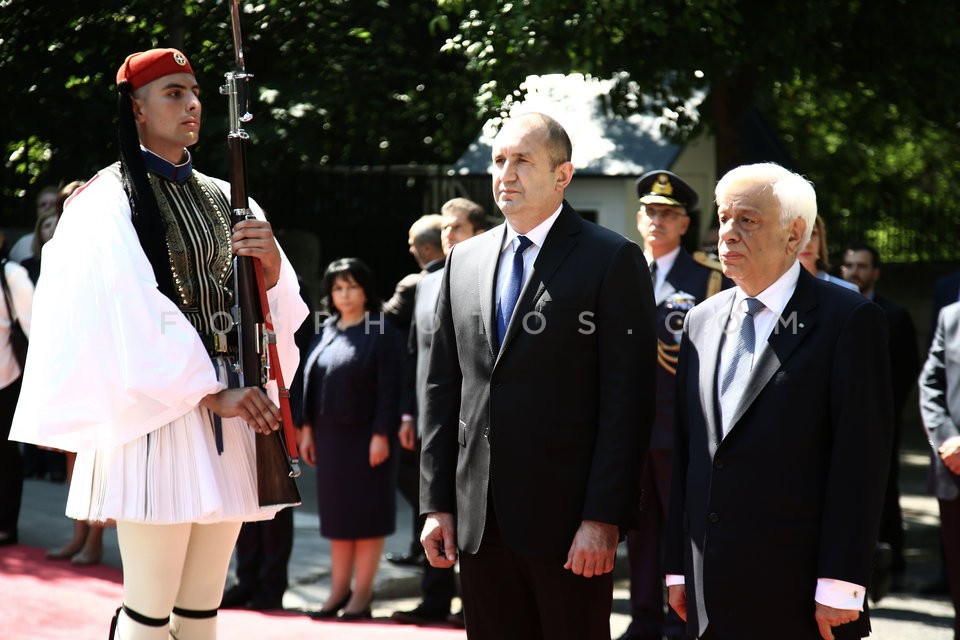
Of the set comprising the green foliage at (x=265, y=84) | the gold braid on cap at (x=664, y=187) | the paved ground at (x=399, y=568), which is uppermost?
the green foliage at (x=265, y=84)

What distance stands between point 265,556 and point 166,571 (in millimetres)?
3110

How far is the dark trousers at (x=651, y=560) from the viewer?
599 centimetres

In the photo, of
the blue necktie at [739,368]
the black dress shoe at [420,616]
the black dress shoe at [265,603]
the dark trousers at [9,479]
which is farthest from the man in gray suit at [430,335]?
the blue necktie at [739,368]

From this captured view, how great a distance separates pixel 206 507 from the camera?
3775mm

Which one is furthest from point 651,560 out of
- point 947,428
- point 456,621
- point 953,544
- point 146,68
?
point 146,68

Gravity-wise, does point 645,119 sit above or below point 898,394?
above

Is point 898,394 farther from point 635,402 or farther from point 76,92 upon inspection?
point 76,92

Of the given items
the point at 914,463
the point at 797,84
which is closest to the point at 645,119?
the point at 797,84

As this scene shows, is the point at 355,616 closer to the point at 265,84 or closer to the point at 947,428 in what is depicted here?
the point at 947,428

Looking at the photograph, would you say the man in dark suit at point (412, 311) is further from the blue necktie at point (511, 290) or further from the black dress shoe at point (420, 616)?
the blue necktie at point (511, 290)

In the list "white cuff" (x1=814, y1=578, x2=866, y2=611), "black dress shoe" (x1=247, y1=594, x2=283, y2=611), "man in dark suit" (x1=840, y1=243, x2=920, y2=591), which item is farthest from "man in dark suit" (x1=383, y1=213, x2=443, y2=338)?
"white cuff" (x1=814, y1=578, x2=866, y2=611)

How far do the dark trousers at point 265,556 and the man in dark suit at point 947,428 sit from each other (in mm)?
3388

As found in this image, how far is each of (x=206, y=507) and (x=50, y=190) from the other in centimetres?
541

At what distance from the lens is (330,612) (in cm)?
671
